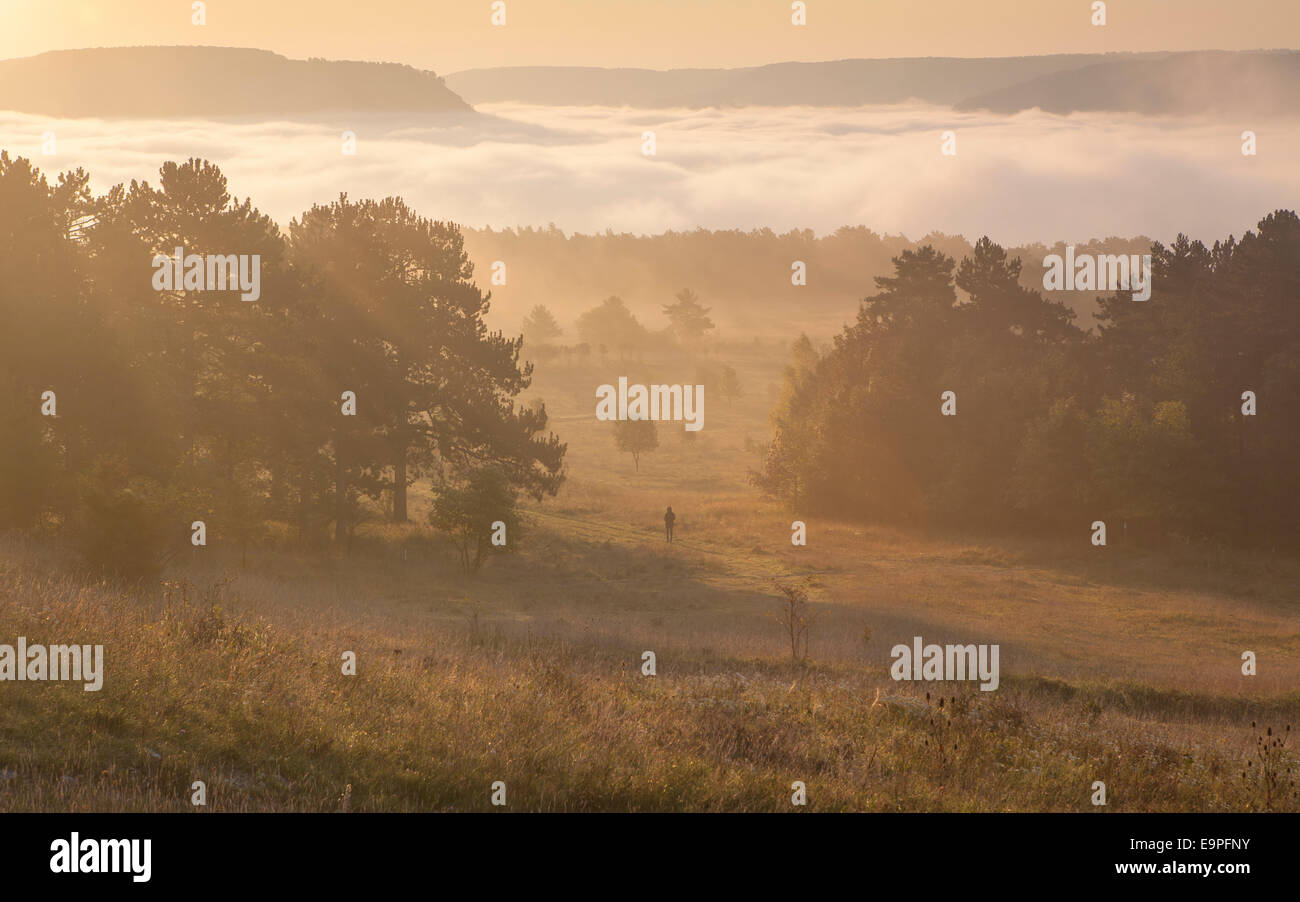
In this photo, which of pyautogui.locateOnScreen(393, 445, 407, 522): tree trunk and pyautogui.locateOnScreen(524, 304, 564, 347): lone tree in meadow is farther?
pyautogui.locateOnScreen(524, 304, 564, 347): lone tree in meadow

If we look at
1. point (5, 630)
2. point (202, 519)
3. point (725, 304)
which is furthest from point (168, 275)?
point (725, 304)

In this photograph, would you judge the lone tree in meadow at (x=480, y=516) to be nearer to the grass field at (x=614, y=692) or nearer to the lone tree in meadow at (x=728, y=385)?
the grass field at (x=614, y=692)

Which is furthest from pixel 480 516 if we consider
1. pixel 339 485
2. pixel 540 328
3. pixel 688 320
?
pixel 688 320

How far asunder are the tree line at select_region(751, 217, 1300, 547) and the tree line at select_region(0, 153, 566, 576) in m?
23.6

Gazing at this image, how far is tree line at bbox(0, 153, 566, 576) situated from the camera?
96.1 feet

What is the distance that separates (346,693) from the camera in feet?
40.1

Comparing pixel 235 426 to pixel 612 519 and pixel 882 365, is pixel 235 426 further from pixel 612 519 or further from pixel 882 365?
pixel 882 365

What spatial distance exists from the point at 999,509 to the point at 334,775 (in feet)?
178

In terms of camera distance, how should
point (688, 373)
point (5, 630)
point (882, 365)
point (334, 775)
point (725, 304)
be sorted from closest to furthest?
point (334, 775)
point (5, 630)
point (882, 365)
point (688, 373)
point (725, 304)

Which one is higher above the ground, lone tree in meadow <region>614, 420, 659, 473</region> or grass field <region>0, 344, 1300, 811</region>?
lone tree in meadow <region>614, 420, 659, 473</region>

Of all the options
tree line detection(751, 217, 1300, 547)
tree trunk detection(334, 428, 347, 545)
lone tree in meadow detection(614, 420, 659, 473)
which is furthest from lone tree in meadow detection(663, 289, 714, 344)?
tree trunk detection(334, 428, 347, 545)

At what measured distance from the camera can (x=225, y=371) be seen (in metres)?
36.7

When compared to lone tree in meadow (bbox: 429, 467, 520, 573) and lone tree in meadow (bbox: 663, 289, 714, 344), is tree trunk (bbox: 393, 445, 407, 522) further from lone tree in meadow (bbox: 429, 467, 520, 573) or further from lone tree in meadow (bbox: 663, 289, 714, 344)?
lone tree in meadow (bbox: 663, 289, 714, 344)

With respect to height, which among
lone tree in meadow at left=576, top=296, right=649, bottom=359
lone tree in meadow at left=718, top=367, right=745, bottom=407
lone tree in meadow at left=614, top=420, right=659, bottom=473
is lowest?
lone tree in meadow at left=614, top=420, right=659, bottom=473
